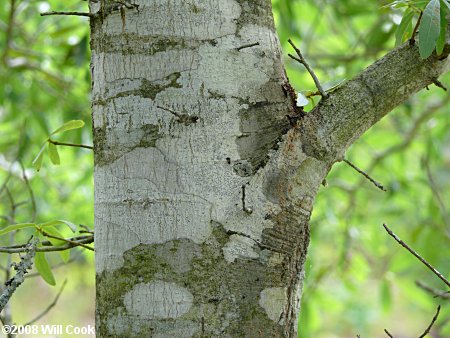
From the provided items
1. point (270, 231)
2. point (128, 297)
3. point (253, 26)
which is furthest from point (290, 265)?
point (253, 26)

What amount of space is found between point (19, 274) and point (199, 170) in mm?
281

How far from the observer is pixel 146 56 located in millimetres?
762

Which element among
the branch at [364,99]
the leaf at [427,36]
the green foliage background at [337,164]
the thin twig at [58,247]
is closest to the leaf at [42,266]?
the thin twig at [58,247]

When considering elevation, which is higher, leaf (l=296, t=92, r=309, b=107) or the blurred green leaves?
the blurred green leaves

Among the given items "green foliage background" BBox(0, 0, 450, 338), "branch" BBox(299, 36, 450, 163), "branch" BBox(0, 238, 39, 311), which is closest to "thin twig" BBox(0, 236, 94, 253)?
"branch" BBox(0, 238, 39, 311)

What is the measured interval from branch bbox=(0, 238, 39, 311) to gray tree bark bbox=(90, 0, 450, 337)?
0.11 meters

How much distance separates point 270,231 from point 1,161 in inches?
85.3

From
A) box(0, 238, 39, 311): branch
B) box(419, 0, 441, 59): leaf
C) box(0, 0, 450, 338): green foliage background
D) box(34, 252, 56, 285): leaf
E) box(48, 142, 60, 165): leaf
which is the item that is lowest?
box(0, 238, 39, 311): branch

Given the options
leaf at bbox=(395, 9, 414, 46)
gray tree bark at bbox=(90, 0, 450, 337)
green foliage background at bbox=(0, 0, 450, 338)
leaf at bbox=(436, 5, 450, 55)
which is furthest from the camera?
green foliage background at bbox=(0, 0, 450, 338)

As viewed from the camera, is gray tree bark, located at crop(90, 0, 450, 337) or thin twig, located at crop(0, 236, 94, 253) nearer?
gray tree bark, located at crop(90, 0, 450, 337)

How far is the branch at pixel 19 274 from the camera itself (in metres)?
0.77

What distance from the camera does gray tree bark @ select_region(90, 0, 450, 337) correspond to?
2.36 feet

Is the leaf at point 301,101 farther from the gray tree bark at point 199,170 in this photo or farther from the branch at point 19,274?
the branch at point 19,274

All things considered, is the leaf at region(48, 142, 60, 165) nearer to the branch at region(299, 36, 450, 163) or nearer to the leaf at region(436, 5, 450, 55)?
the branch at region(299, 36, 450, 163)
